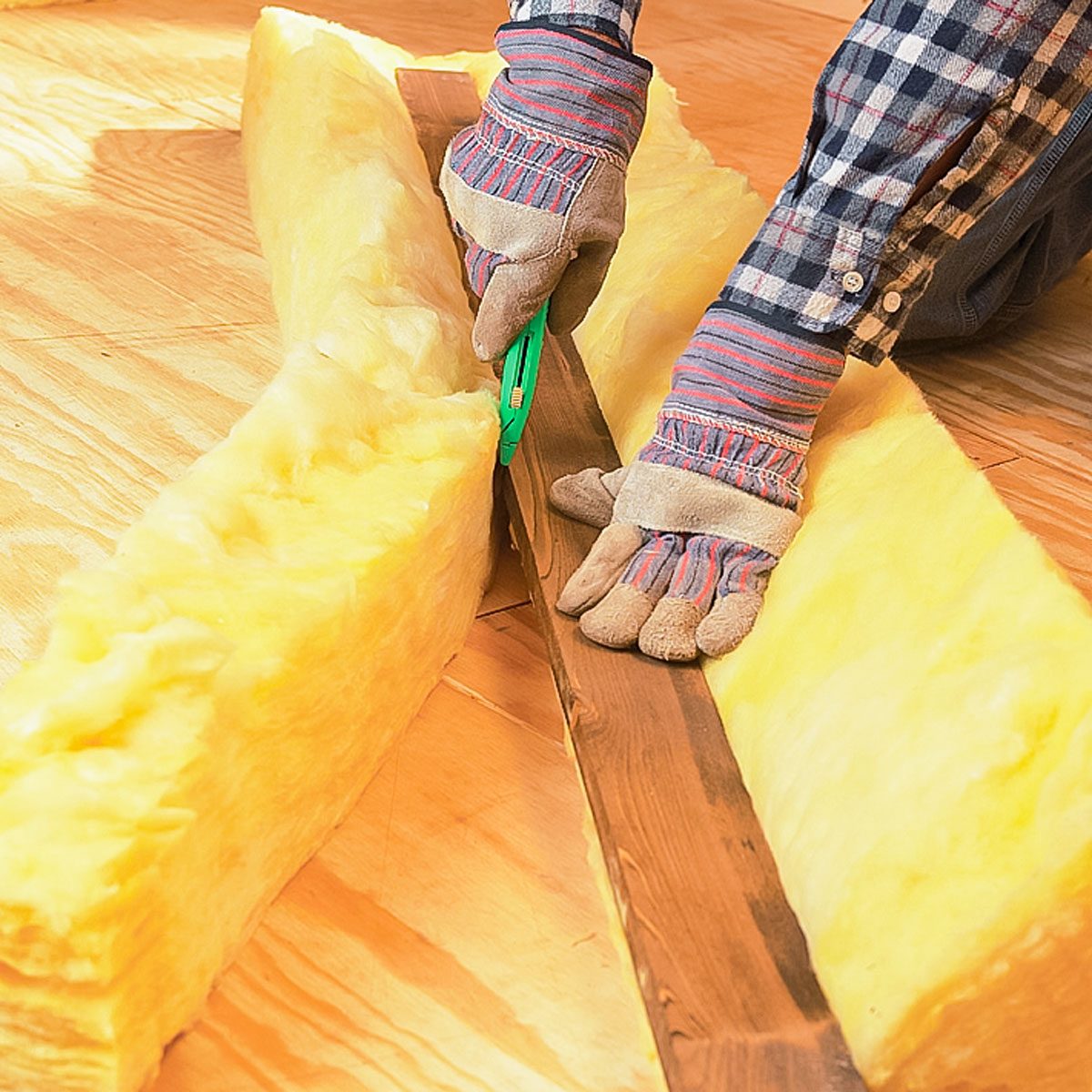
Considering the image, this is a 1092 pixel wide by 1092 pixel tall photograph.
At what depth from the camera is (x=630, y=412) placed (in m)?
1.42

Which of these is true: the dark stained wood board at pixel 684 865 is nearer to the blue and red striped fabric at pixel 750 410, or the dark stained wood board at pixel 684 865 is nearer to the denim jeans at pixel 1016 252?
the blue and red striped fabric at pixel 750 410

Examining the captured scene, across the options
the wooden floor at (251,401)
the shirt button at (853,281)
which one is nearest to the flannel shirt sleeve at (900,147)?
the shirt button at (853,281)

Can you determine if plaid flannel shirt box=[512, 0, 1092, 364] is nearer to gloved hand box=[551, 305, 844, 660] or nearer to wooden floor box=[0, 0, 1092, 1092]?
gloved hand box=[551, 305, 844, 660]

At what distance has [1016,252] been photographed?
6.16 feet

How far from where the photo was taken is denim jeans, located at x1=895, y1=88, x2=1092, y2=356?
69.1 inches

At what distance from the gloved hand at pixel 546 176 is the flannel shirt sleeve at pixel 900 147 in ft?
0.47

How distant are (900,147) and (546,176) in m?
0.31

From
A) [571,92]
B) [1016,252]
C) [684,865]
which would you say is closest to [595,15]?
[571,92]

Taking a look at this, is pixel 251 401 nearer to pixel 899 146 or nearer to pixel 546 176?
pixel 546 176

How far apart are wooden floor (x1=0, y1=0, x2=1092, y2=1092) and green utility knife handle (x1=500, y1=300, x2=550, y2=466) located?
177 millimetres

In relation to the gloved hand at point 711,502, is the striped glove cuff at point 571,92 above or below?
above

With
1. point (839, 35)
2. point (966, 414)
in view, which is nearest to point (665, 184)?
point (966, 414)

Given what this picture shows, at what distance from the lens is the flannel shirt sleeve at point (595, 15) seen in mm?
1245

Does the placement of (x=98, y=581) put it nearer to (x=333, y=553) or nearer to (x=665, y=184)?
(x=333, y=553)
